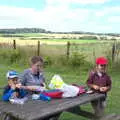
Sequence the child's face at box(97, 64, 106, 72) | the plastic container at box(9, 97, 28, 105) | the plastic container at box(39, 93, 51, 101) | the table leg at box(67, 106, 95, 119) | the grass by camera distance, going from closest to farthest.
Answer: the plastic container at box(9, 97, 28, 105), the plastic container at box(39, 93, 51, 101), the child's face at box(97, 64, 106, 72), the table leg at box(67, 106, 95, 119), the grass

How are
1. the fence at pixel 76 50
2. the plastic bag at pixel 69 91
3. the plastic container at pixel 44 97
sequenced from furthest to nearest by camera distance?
1. the fence at pixel 76 50
2. the plastic bag at pixel 69 91
3. the plastic container at pixel 44 97

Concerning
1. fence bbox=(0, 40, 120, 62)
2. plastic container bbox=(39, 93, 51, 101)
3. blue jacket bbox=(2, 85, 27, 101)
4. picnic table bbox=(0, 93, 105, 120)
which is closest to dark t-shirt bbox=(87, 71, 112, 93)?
picnic table bbox=(0, 93, 105, 120)

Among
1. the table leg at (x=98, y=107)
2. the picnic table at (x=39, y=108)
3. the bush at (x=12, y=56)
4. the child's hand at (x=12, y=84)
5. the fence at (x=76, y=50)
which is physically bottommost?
the bush at (x=12, y=56)

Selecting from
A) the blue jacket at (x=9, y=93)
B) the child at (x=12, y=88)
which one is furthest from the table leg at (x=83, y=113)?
the child at (x=12, y=88)

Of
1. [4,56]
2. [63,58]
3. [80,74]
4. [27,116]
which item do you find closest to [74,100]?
[27,116]

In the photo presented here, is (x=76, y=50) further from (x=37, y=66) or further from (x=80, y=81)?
(x=37, y=66)

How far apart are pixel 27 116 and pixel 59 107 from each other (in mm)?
753

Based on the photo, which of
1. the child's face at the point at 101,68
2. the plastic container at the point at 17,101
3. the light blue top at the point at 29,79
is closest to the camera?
the plastic container at the point at 17,101

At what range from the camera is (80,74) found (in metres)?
16.2

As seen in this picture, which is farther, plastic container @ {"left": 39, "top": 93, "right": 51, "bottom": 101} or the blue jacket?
plastic container @ {"left": 39, "top": 93, "right": 51, "bottom": 101}

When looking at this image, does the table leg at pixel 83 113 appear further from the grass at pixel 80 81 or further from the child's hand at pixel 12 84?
the child's hand at pixel 12 84

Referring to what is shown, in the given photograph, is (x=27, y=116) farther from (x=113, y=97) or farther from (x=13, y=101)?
(x=113, y=97)

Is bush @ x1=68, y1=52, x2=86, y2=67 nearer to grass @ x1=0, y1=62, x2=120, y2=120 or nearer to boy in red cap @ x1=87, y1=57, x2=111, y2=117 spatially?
grass @ x1=0, y1=62, x2=120, y2=120

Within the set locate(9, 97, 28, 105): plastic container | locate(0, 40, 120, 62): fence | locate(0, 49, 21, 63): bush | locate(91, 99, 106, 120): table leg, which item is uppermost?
locate(9, 97, 28, 105): plastic container
